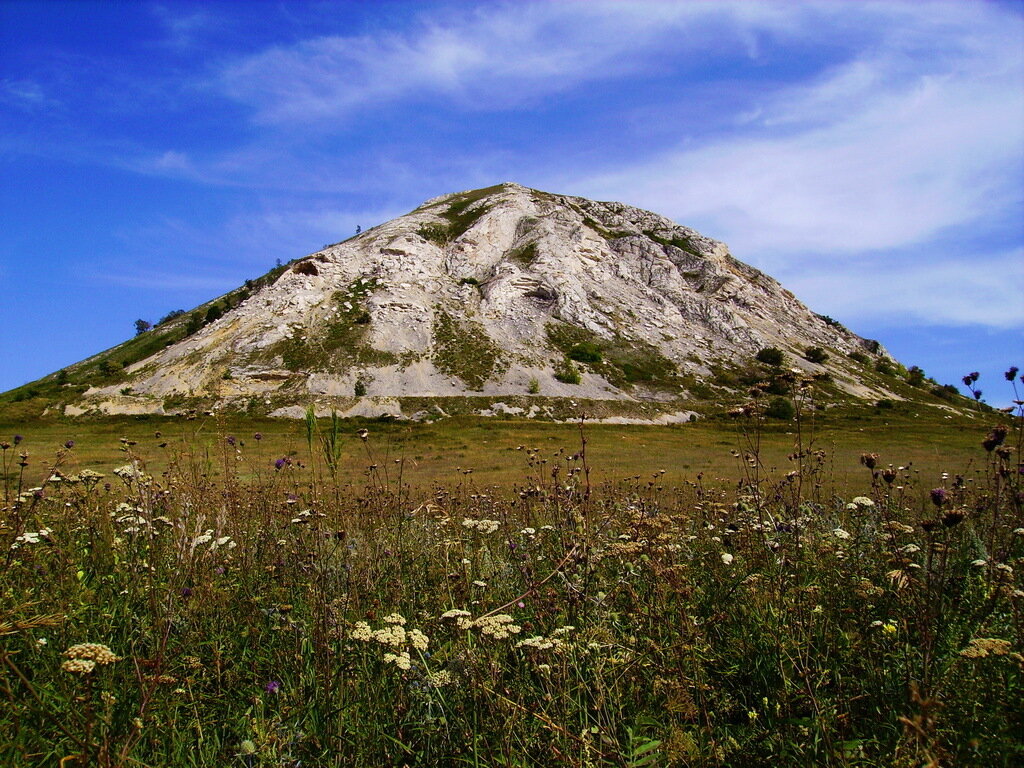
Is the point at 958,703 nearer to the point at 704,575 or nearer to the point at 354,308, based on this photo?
the point at 704,575

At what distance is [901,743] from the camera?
2598 mm

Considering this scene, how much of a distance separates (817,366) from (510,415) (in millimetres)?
61705

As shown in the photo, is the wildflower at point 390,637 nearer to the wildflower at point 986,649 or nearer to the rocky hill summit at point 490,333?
the wildflower at point 986,649

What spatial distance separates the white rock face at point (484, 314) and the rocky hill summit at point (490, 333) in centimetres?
30

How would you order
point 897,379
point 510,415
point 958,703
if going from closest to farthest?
1. point 958,703
2. point 510,415
3. point 897,379

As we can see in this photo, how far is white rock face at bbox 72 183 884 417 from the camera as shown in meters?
74.1

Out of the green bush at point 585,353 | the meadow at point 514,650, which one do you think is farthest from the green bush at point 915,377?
the meadow at point 514,650

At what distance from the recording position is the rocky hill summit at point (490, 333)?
71500 mm

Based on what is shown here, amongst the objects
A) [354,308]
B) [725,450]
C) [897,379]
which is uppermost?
[354,308]

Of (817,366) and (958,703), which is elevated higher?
(817,366)

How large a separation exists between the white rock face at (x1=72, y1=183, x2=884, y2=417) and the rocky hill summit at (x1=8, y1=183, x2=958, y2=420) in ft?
0.99

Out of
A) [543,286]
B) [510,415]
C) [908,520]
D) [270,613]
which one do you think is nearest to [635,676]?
[270,613]

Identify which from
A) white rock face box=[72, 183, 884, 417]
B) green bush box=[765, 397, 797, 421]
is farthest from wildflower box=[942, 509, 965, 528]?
white rock face box=[72, 183, 884, 417]

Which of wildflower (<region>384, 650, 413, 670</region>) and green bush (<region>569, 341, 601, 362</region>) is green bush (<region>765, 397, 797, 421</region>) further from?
green bush (<region>569, 341, 601, 362</region>)
